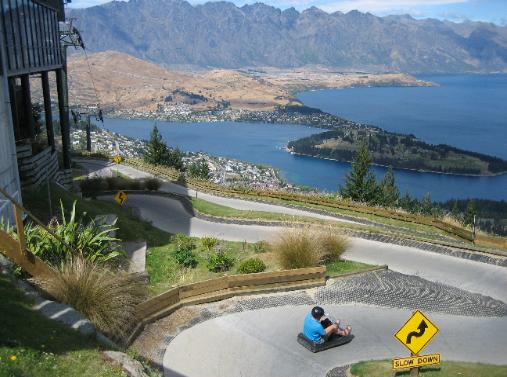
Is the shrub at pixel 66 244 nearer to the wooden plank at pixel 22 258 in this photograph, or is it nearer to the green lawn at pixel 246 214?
the wooden plank at pixel 22 258

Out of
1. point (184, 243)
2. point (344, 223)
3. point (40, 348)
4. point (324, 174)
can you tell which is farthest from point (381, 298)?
point (324, 174)

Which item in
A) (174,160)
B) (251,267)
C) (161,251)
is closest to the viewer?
(251,267)

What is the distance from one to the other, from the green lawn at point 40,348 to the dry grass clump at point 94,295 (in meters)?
0.94

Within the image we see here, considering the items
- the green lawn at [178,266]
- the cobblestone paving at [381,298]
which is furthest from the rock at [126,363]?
the green lawn at [178,266]

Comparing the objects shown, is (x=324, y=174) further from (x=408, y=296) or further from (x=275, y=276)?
(x=275, y=276)

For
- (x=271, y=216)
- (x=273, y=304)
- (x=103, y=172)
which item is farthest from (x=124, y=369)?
(x=103, y=172)

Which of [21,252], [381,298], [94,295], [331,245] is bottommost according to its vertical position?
[381,298]

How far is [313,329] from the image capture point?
10742mm

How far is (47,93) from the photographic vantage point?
24875mm

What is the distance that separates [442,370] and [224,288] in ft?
18.6

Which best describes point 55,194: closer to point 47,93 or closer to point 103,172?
Result: point 47,93

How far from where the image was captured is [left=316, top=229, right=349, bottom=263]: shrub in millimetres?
16414

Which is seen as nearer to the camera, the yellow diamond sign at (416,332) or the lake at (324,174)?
the yellow diamond sign at (416,332)

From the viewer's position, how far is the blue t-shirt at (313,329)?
10.7 meters
